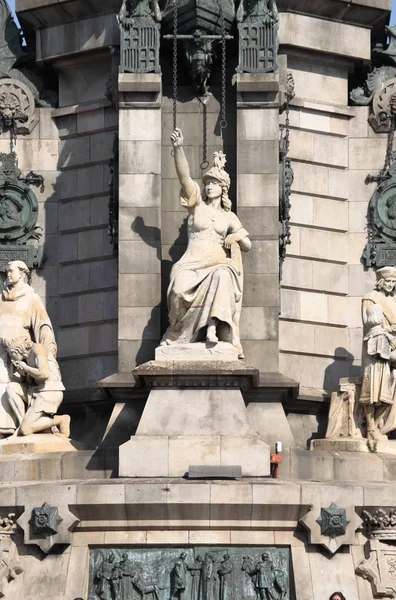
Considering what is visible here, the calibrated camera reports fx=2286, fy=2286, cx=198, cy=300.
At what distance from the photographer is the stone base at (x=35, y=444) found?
3344 cm

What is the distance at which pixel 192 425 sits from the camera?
32.5 m

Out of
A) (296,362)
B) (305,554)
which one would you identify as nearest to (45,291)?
(296,362)

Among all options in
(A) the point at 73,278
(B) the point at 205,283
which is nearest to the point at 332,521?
(B) the point at 205,283

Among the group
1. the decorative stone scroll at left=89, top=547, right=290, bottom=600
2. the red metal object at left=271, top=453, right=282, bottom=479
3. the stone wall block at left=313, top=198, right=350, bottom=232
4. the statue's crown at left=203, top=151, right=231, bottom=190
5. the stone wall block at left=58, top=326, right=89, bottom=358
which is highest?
the statue's crown at left=203, top=151, right=231, bottom=190

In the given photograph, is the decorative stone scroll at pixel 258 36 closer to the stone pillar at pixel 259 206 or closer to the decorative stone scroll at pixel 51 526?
the stone pillar at pixel 259 206

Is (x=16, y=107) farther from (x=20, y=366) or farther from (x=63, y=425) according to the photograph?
(x=63, y=425)

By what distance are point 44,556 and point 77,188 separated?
7359 millimetres

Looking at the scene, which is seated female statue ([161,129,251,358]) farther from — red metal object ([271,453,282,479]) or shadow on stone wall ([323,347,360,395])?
shadow on stone wall ([323,347,360,395])

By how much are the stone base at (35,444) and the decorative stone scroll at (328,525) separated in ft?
13.7

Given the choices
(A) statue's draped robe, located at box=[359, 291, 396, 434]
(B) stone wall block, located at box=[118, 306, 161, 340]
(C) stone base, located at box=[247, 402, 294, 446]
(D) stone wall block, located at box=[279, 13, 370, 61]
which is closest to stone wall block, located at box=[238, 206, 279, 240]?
(B) stone wall block, located at box=[118, 306, 161, 340]

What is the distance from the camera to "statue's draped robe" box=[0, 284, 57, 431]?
111ft

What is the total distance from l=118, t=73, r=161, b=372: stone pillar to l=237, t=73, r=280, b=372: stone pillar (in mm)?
1284

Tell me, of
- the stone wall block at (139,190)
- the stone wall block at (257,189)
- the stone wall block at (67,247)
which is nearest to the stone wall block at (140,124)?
the stone wall block at (139,190)

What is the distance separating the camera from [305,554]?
3134 cm
